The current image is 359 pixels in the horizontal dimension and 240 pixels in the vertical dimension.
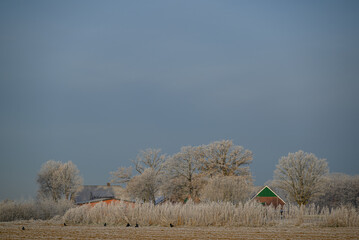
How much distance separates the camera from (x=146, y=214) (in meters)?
24.5

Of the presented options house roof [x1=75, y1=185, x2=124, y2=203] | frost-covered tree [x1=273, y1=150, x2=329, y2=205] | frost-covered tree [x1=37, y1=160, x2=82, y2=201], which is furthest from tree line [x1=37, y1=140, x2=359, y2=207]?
house roof [x1=75, y1=185, x2=124, y2=203]

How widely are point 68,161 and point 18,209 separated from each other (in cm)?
3730

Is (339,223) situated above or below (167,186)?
below

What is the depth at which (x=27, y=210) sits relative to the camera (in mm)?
29766

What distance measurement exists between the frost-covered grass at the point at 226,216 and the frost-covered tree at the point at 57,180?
3994 cm

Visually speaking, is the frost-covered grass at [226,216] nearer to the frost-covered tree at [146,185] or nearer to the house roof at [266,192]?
the frost-covered tree at [146,185]

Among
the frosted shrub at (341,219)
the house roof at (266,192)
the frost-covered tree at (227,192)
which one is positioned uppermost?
the house roof at (266,192)

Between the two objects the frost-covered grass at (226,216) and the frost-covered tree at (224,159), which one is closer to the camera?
the frost-covered grass at (226,216)

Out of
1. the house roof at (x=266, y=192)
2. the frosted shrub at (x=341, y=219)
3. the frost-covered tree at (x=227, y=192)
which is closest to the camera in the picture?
the frosted shrub at (x=341, y=219)

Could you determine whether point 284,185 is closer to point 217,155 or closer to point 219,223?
point 217,155

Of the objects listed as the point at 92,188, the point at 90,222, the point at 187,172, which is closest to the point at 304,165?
the point at 187,172

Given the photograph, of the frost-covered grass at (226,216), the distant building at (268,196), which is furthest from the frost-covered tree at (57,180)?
the frost-covered grass at (226,216)

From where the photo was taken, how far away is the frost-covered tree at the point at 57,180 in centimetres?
6328

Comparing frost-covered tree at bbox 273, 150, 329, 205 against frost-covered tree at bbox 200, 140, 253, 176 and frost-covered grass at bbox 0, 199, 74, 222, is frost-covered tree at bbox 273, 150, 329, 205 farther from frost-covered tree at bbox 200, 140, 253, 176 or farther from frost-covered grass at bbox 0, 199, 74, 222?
frost-covered grass at bbox 0, 199, 74, 222
